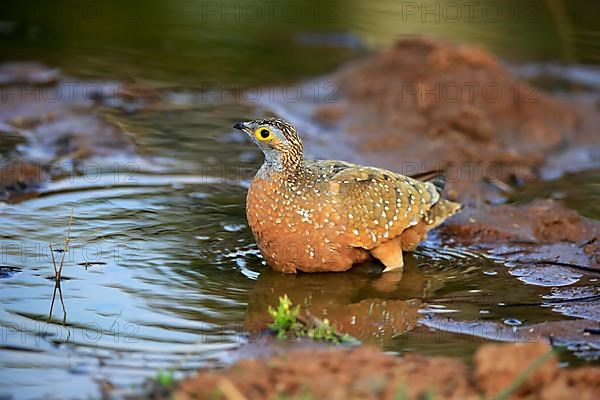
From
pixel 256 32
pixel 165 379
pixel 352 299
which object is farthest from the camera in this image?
pixel 256 32

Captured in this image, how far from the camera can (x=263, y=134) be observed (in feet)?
25.4

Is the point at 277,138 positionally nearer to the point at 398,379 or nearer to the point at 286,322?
the point at 286,322

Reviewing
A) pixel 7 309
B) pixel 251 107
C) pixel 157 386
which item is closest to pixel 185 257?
pixel 7 309

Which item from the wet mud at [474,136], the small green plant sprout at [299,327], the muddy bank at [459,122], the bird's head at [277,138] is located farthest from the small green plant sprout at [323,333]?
the muddy bank at [459,122]

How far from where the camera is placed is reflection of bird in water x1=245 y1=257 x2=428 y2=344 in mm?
6922

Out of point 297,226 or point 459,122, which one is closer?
point 297,226

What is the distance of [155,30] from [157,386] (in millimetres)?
11193

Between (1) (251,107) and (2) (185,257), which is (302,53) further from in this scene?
(2) (185,257)

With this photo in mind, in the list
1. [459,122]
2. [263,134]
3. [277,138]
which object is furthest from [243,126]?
[459,122]

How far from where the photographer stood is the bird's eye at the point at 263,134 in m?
7.72

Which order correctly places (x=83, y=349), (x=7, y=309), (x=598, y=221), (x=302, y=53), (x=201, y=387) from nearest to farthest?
1. (x=201, y=387)
2. (x=83, y=349)
3. (x=7, y=309)
4. (x=598, y=221)
5. (x=302, y=53)

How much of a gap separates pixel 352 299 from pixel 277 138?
1.34m

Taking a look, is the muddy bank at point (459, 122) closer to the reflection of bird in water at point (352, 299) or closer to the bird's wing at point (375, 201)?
the bird's wing at point (375, 201)

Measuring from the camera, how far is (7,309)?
22.4 ft
